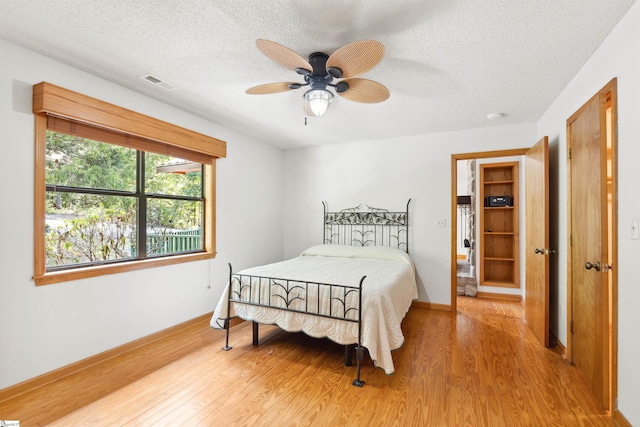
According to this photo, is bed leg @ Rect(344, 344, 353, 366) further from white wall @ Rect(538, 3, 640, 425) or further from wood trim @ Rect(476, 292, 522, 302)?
wood trim @ Rect(476, 292, 522, 302)

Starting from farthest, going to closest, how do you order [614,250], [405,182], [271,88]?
[405,182], [271,88], [614,250]

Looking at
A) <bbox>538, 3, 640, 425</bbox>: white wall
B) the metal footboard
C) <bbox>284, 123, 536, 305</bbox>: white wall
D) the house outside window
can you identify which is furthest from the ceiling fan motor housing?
<bbox>284, 123, 536, 305</bbox>: white wall

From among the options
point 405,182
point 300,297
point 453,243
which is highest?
point 405,182

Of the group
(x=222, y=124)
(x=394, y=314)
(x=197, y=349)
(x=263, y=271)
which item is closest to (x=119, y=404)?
(x=197, y=349)

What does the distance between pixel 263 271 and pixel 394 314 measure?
4.54 ft

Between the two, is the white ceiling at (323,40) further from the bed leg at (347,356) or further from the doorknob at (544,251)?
the bed leg at (347,356)

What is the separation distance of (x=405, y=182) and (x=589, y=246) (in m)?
2.48

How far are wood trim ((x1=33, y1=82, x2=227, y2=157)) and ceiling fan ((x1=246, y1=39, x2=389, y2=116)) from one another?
1.30 metres

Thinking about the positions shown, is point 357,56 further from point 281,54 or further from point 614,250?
point 614,250

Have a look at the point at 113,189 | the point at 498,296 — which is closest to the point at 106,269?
the point at 113,189

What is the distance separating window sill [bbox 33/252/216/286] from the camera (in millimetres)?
2311

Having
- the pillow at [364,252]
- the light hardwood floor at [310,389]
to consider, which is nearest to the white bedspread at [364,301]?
the pillow at [364,252]

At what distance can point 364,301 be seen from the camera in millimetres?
2393

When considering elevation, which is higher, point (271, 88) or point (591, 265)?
point (271, 88)
